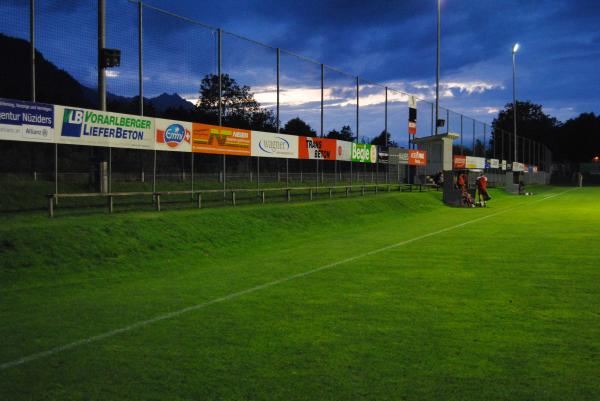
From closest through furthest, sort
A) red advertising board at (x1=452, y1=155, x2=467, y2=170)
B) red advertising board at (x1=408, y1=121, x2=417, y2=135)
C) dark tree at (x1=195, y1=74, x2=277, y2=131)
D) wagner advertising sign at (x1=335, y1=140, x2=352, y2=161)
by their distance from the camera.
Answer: dark tree at (x1=195, y1=74, x2=277, y2=131) → wagner advertising sign at (x1=335, y1=140, x2=352, y2=161) → red advertising board at (x1=408, y1=121, x2=417, y2=135) → red advertising board at (x1=452, y1=155, x2=467, y2=170)

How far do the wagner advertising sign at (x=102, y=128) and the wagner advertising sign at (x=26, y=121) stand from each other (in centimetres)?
26

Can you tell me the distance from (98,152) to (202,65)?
6340mm

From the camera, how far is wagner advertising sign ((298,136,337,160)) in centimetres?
2452

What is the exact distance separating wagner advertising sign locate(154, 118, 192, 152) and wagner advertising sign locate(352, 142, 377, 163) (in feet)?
41.0

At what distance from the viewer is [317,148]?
25531 mm

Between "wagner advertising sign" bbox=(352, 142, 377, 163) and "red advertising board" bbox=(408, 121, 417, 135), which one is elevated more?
"red advertising board" bbox=(408, 121, 417, 135)

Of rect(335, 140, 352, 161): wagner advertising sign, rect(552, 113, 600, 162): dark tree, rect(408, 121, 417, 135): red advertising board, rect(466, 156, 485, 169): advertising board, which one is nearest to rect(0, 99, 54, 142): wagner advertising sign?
rect(335, 140, 352, 161): wagner advertising sign

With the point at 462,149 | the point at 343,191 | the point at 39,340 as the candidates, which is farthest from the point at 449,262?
the point at 462,149

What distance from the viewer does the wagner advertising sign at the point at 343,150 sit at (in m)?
27.1

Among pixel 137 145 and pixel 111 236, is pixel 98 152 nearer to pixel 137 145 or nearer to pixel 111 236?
pixel 137 145

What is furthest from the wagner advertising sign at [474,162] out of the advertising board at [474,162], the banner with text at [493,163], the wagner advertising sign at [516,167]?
the wagner advertising sign at [516,167]

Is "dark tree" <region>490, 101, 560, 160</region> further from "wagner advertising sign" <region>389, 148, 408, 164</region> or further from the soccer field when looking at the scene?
the soccer field

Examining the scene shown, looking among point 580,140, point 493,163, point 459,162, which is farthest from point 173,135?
point 580,140

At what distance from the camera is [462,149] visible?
5194cm
